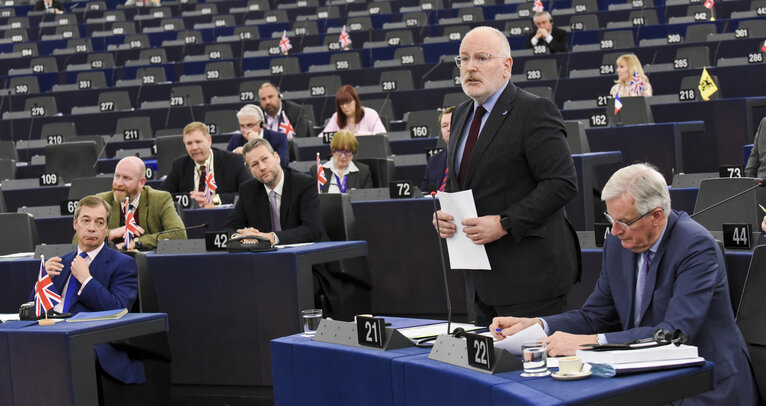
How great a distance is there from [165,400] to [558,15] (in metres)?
9.32

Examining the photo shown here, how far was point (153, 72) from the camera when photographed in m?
12.2

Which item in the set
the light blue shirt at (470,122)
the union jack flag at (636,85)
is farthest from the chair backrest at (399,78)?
the light blue shirt at (470,122)

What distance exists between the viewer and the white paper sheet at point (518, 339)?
2330 millimetres

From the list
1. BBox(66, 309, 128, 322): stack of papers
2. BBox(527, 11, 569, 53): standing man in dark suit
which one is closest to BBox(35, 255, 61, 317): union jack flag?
BBox(66, 309, 128, 322): stack of papers

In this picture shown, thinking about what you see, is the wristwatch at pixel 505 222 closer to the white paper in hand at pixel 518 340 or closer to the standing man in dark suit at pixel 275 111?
the white paper in hand at pixel 518 340

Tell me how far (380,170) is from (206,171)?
47.3 inches

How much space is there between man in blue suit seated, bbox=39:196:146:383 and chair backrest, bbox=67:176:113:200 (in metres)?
2.26

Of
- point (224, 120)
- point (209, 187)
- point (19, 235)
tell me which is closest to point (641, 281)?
point (209, 187)

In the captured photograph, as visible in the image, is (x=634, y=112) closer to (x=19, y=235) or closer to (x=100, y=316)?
(x=19, y=235)

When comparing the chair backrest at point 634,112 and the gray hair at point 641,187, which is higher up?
the chair backrest at point 634,112

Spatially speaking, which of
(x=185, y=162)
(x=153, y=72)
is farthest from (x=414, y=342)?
(x=153, y=72)

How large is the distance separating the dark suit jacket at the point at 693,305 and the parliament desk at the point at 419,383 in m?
0.25

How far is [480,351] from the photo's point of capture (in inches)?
85.7

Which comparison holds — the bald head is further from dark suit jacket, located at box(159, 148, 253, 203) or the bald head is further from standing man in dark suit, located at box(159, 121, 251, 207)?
dark suit jacket, located at box(159, 148, 253, 203)
